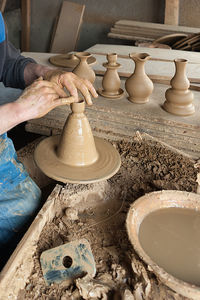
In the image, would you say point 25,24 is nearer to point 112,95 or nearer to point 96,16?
point 96,16

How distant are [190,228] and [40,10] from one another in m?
5.62

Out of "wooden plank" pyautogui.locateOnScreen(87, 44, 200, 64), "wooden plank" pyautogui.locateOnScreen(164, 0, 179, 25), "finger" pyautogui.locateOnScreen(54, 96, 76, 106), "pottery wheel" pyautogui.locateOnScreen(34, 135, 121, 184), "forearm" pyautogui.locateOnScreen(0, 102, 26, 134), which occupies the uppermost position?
"wooden plank" pyautogui.locateOnScreen(164, 0, 179, 25)

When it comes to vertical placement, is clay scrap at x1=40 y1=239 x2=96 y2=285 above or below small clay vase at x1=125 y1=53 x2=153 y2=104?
below

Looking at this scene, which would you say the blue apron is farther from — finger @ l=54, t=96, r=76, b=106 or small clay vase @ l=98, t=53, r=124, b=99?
small clay vase @ l=98, t=53, r=124, b=99

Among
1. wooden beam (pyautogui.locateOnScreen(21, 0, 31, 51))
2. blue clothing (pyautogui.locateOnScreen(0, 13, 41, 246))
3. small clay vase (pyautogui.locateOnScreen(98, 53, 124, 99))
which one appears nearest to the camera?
blue clothing (pyautogui.locateOnScreen(0, 13, 41, 246))

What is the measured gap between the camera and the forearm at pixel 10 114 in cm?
162

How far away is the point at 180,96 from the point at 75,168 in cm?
105

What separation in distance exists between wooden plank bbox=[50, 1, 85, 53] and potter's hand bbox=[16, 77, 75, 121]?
14.0 ft

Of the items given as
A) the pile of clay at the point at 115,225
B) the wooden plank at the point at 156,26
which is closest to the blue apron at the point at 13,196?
the pile of clay at the point at 115,225

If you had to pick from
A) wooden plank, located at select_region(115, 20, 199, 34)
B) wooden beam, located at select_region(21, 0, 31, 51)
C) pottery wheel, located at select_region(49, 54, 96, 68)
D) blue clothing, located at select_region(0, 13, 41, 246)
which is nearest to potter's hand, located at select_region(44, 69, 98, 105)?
blue clothing, located at select_region(0, 13, 41, 246)

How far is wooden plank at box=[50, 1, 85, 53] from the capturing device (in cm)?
564

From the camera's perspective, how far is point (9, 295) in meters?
1.35

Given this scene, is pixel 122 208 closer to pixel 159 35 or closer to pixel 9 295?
Result: pixel 9 295

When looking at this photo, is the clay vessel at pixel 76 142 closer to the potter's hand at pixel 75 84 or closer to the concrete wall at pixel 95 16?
the potter's hand at pixel 75 84
